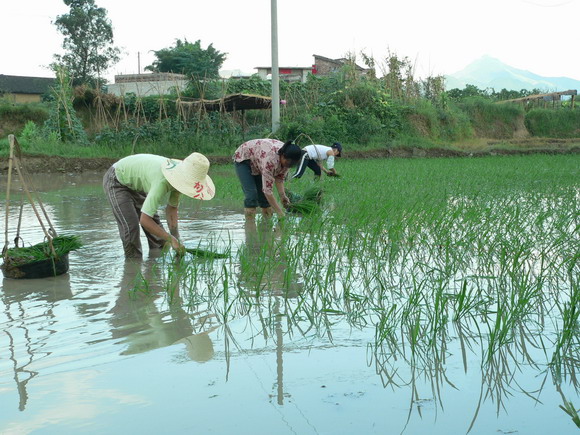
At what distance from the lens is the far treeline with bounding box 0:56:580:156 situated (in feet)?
49.0

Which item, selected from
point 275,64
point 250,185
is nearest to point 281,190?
point 250,185

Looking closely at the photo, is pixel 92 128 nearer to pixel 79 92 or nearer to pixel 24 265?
pixel 79 92

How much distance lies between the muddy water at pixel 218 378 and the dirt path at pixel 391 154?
10.6 meters

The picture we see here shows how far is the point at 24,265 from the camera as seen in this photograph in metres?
3.89

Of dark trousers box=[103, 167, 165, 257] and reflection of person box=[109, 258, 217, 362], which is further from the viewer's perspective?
dark trousers box=[103, 167, 165, 257]

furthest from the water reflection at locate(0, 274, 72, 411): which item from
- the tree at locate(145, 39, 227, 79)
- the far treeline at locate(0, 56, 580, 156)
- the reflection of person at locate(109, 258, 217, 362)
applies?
the tree at locate(145, 39, 227, 79)

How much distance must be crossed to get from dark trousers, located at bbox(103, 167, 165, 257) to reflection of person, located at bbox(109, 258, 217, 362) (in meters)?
0.86

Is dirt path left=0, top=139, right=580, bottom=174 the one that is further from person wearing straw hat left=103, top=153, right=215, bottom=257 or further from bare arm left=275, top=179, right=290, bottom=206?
person wearing straw hat left=103, top=153, right=215, bottom=257

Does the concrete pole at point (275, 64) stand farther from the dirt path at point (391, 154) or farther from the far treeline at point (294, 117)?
the dirt path at point (391, 154)

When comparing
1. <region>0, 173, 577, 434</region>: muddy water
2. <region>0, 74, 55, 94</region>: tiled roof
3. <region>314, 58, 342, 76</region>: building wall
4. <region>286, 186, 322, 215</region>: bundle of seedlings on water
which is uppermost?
<region>314, 58, 342, 76</region>: building wall

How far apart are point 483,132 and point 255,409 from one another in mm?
20251

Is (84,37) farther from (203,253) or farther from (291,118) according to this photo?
(203,253)

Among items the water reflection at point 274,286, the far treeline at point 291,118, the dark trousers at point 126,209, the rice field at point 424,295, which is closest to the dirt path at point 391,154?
the far treeline at point 291,118

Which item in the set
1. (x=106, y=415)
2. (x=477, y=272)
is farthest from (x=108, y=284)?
(x=477, y=272)
